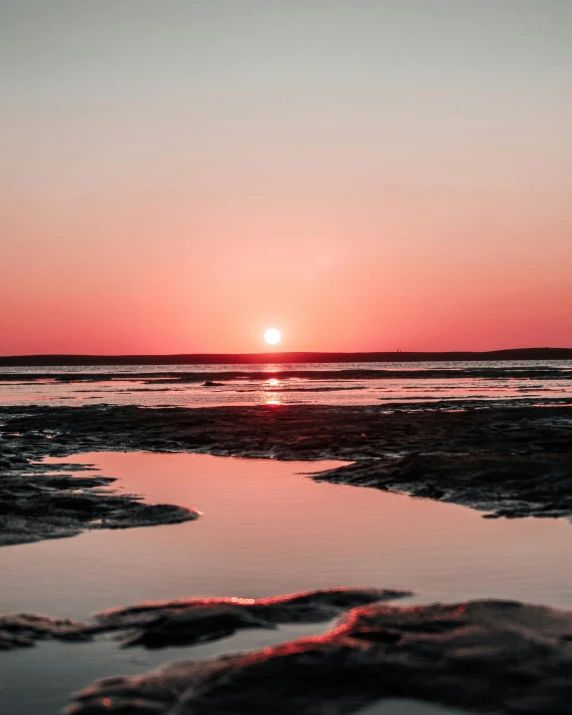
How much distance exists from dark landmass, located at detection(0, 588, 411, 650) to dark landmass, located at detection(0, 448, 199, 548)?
13.9 ft

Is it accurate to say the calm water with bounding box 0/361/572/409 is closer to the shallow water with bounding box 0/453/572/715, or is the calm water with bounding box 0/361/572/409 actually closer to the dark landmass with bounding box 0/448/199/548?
the dark landmass with bounding box 0/448/199/548

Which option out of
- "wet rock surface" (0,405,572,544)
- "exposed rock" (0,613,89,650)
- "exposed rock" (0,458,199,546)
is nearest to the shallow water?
"exposed rock" (0,613,89,650)

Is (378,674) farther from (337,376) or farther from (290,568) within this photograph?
(337,376)

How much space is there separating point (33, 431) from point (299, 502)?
57.4 feet

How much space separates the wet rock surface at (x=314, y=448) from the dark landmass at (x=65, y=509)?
0.06 feet

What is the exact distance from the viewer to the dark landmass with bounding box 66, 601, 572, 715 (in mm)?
5461

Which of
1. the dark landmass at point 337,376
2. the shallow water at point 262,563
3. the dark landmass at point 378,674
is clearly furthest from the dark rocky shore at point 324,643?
the dark landmass at point 337,376

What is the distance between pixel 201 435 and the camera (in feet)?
86.2

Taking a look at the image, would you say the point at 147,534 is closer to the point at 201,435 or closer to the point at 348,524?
the point at 348,524

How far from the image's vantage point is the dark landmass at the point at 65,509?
12.0 meters

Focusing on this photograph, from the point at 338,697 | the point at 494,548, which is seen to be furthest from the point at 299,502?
the point at 338,697

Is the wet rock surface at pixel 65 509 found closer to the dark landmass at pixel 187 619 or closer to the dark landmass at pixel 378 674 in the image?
the dark landmass at pixel 187 619

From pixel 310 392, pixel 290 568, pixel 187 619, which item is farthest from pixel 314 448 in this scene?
pixel 310 392

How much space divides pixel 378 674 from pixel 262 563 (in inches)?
146
